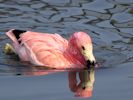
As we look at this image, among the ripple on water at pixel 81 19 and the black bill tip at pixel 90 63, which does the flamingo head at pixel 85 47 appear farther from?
the ripple on water at pixel 81 19

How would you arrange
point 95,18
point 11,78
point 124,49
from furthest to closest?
point 95,18, point 124,49, point 11,78

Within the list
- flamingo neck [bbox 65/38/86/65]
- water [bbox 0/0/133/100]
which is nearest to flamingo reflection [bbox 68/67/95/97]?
water [bbox 0/0/133/100]

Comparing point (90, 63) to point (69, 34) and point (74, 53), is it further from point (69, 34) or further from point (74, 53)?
point (69, 34)

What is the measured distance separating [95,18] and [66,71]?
9.49 ft

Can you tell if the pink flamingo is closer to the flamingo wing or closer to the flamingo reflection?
the flamingo wing

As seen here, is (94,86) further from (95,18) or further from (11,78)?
(95,18)

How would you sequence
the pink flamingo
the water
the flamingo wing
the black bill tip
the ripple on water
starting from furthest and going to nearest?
the ripple on water, the flamingo wing, the pink flamingo, the black bill tip, the water

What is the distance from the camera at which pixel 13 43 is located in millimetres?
12445

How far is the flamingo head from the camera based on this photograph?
11.0 metres

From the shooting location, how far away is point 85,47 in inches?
437

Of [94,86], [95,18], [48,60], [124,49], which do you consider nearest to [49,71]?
[48,60]

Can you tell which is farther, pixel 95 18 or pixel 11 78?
pixel 95 18

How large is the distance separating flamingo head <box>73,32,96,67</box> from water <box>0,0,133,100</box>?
0.28 meters

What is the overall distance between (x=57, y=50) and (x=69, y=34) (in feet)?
5.79
